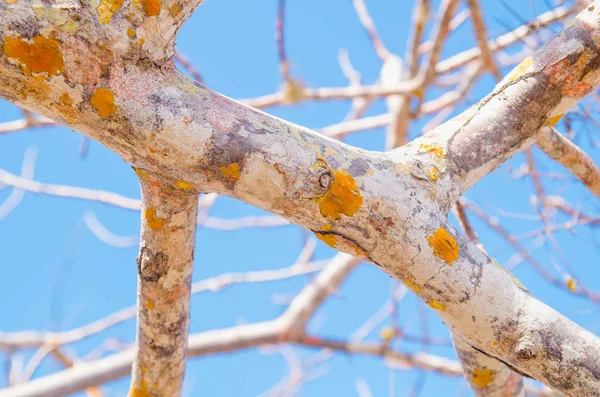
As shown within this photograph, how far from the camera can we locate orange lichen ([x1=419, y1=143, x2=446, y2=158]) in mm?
1018

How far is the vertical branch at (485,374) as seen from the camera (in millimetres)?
1118

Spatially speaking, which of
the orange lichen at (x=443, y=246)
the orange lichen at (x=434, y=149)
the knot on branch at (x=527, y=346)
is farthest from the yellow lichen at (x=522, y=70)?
the knot on branch at (x=527, y=346)

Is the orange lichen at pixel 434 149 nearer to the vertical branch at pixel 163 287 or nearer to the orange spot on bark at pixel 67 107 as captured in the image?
the vertical branch at pixel 163 287

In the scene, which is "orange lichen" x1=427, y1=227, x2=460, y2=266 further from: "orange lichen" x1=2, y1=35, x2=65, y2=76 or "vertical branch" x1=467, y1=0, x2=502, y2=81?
"vertical branch" x1=467, y1=0, x2=502, y2=81

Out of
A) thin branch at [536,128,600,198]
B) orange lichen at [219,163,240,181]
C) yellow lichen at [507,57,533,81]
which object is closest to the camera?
orange lichen at [219,163,240,181]

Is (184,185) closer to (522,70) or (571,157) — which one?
(522,70)

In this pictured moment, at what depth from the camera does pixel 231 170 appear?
841 millimetres

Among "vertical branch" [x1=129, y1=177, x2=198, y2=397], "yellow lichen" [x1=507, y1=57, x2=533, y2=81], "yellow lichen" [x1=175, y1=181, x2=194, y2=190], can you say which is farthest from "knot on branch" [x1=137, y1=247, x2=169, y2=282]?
"yellow lichen" [x1=507, y1=57, x2=533, y2=81]

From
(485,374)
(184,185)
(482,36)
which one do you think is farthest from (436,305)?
(482,36)

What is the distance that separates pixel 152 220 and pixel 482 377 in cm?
72

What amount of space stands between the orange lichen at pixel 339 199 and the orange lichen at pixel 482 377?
51 centimetres

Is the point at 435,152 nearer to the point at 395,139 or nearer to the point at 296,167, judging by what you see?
the point at 296,167

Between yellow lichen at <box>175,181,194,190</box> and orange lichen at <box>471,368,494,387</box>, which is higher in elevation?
yellow lichen at <box>175,181,194,190</box>

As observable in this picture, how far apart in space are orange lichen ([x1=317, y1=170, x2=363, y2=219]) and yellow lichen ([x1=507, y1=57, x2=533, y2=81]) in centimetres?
44
